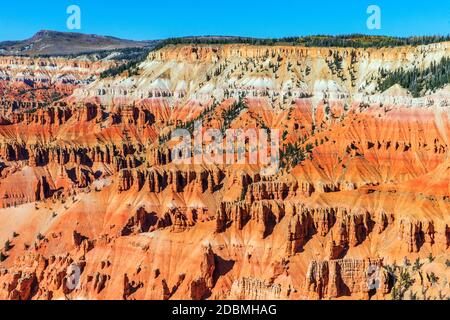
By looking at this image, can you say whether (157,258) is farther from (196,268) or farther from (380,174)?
(380,174)

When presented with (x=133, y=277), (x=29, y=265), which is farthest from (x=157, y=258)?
(x=29, y=265)

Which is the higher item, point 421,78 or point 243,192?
point 421,78

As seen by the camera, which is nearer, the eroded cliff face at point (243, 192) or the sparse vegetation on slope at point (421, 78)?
the eroded cliff face at point (243, 192)

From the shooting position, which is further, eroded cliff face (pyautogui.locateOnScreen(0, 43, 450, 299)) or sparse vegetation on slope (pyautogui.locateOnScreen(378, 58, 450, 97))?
sparse vegetation on slope (pyautogui.locateOnScreen(378, 58, 450, 97))

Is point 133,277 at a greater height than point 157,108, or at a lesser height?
lesser

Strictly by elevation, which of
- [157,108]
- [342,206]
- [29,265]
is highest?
[157,108]
